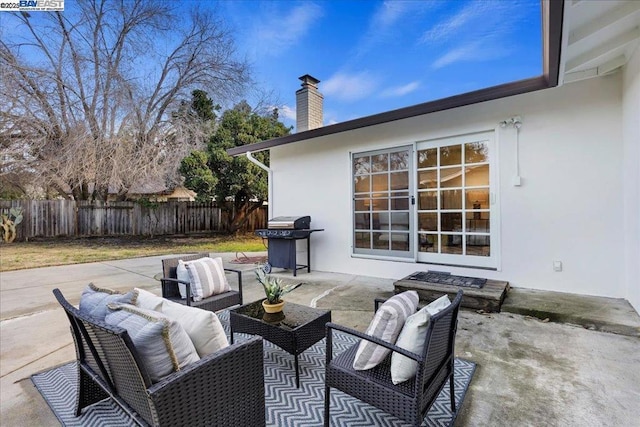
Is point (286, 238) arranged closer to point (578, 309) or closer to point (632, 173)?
point (578, 309)

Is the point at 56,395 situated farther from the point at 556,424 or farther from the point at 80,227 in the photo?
the point at 80,227

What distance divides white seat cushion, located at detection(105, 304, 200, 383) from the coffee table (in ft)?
2.87

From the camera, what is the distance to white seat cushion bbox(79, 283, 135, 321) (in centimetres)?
163

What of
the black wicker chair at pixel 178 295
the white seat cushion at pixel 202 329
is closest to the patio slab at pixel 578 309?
the black wicker chair at pixel 178 295

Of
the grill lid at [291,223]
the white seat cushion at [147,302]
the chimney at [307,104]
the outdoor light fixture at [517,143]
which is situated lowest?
the white seat cushion at [147,302]

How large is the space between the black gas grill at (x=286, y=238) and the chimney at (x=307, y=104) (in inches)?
89.4

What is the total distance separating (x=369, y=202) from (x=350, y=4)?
20.4 ft

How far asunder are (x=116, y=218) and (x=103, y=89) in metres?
4.62

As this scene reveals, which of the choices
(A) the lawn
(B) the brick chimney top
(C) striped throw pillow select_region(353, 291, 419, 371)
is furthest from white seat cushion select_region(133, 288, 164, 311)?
(A) the lawn

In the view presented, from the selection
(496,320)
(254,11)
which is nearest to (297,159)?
(496,320)

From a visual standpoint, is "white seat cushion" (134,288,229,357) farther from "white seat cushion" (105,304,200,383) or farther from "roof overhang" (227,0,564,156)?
"roof overhang" (227,0,564,156)

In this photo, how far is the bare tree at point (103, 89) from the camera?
9.94 meters

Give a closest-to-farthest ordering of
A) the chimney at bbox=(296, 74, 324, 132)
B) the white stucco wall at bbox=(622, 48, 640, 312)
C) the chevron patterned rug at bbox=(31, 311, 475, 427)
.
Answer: the chevron patterned rug at bbox=(31, 311, 475, 427) < the white stucco wall at bbox=(622, 48, 640, 312) < the chimney at bbox=(296, 74, 324, 132)

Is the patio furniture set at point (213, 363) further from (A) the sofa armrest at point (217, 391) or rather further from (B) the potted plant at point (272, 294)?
(B) the potted plant at point (272, 294)
